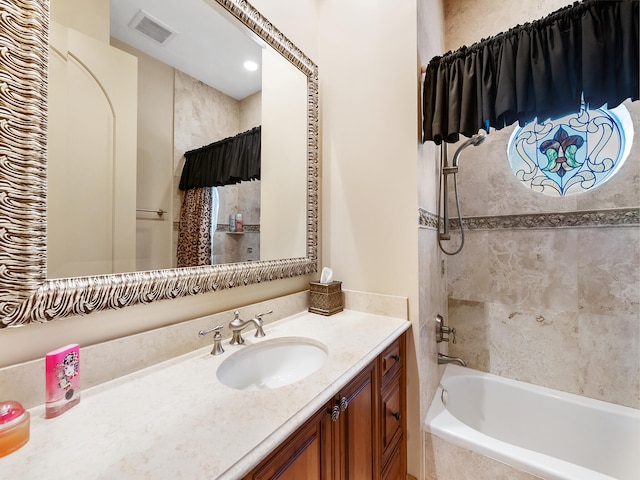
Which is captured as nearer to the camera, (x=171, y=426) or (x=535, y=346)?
(x=171, y=426)

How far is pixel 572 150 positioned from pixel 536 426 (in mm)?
1836

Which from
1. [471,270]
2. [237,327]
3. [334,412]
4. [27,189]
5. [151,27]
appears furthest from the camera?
[471,270]

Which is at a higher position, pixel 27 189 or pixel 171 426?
pixel 27 189

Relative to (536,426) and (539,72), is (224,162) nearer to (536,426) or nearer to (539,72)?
(539,72)

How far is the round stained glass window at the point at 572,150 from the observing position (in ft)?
5.29

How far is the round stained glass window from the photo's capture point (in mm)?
Answer: 1612

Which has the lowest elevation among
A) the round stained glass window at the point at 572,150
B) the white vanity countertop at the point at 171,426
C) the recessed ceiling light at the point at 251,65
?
the white vanity countertop at the point at 171,426

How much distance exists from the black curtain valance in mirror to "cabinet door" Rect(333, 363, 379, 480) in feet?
3.91

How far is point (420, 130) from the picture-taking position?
4.41 feet

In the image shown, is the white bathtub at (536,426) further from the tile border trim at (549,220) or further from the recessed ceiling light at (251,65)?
the recessed ceiling light at (251,65)

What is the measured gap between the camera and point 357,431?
2.98 feet

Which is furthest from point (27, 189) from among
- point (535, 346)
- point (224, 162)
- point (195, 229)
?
point (535, 346)

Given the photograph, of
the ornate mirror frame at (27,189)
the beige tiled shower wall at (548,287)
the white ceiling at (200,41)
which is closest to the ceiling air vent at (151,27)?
the white ceiling at (200,41)

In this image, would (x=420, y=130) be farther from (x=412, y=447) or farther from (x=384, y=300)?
(x=412, y=447)
